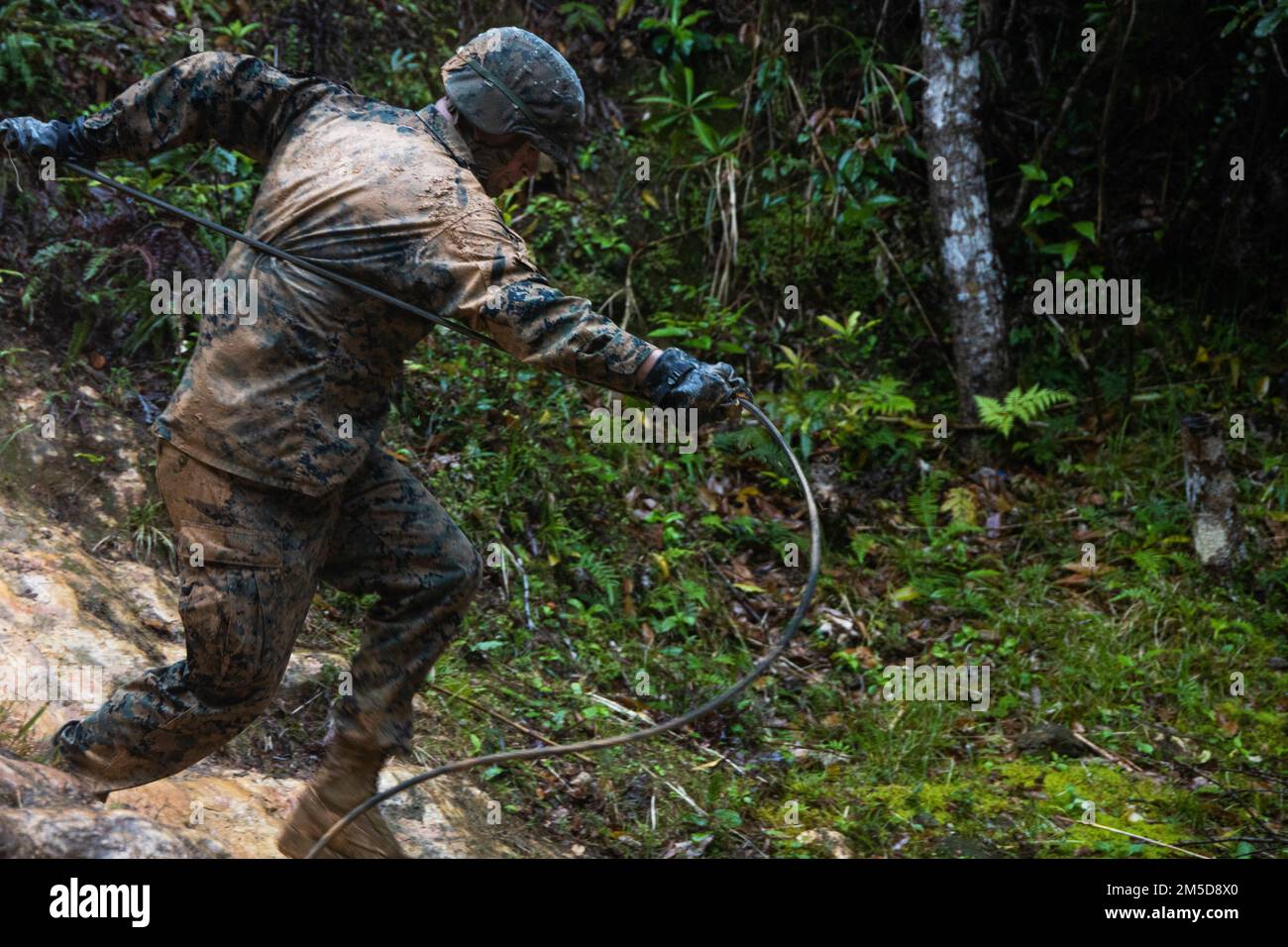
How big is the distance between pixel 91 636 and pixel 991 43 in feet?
21.4

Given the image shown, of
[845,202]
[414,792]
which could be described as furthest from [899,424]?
[414,792]

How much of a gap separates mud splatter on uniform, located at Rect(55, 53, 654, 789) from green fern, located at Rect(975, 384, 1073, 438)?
449cm

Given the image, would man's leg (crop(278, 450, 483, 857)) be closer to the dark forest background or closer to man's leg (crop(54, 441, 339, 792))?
man's leg (crop(54, 441, 339, 792))

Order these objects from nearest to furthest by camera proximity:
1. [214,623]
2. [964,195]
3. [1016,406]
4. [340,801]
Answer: [214,623], [340,801], [1016,406], [964,195]

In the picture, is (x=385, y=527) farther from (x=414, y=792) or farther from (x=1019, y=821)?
(x=1019, y=821)

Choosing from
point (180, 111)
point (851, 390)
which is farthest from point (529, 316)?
point (851, 390)

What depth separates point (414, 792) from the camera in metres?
4.48

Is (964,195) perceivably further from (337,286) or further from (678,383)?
(337,286)

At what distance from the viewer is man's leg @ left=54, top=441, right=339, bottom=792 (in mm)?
3219

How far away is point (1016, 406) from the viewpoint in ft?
23.4

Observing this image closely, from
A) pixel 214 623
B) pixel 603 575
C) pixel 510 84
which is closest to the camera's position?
pixel 214 623

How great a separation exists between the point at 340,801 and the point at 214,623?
733 millimetres

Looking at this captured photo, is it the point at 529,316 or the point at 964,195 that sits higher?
the point at 964,195

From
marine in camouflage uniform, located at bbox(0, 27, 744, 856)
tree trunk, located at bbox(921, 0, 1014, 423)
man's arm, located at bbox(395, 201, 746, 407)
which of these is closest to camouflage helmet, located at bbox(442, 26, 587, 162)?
marine in camouflage uniform, located at bbox(0, 27, 744, 856)
